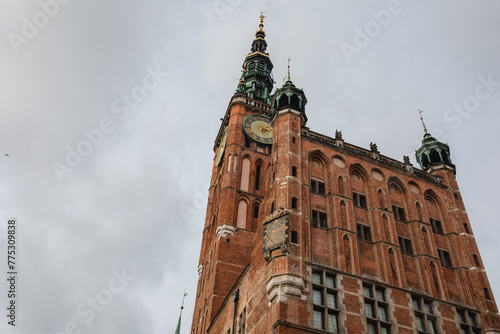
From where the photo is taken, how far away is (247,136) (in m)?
49.3

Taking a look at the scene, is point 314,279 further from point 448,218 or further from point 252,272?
point 448,218

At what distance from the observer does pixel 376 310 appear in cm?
2330

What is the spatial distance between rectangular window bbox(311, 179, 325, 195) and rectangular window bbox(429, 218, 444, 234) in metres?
7.66

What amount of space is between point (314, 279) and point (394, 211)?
28.8 ft

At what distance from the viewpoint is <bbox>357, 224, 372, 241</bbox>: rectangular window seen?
88.9 feet

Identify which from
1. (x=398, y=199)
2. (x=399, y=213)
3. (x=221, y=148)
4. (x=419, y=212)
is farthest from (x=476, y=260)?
(x=221, y=148)

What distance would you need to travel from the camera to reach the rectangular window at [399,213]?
2935 cm

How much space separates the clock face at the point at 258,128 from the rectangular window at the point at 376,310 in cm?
2680

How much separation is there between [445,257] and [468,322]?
15.0 ft

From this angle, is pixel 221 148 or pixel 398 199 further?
pixel 221 148

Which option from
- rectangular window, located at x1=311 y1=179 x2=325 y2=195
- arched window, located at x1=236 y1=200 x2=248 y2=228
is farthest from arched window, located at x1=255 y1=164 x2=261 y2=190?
rectangular window, located at x1=311 y1=179 x2=325 y2=195

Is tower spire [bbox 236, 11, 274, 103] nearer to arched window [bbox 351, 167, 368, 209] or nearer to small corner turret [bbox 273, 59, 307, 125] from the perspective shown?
small corner turret [bbox 273, 59, 307, 125]

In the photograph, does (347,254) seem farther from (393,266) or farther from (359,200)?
(359,200)

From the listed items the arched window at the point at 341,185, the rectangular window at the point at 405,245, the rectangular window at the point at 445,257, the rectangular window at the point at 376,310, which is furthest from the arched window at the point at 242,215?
the rectangular window at the point at 376,310
